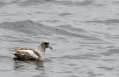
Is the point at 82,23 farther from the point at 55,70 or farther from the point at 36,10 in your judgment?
the point at 55,70

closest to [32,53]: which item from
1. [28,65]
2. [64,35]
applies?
[28,65]

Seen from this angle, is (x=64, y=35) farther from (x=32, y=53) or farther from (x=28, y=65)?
(x=28, y=65)

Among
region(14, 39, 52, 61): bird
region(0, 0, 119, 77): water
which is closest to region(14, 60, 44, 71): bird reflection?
region(0, 0, 119, 77): water

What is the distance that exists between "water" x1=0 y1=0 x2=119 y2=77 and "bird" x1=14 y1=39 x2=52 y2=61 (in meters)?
0.19

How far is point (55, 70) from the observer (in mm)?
18625

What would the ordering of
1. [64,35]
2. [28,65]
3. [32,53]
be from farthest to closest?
[64,35] < [32,53] < [28,65]

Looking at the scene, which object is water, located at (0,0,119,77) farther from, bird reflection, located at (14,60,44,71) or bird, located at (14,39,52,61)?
bird, located at (14,39,52,61)

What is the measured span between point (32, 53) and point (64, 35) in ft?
11.6

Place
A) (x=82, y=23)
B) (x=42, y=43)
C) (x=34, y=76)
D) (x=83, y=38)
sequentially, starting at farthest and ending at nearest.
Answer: (x=82, y=23)
(x=83, y=38)
(x=42, y=43)
(x=34, y=76)

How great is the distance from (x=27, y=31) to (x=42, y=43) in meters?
2.86

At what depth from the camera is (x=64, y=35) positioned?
74.8ft

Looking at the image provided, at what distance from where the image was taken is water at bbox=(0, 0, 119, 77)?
740 inches

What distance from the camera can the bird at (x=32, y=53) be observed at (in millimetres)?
19188

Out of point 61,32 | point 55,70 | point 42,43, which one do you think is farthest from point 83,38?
point 55,70
